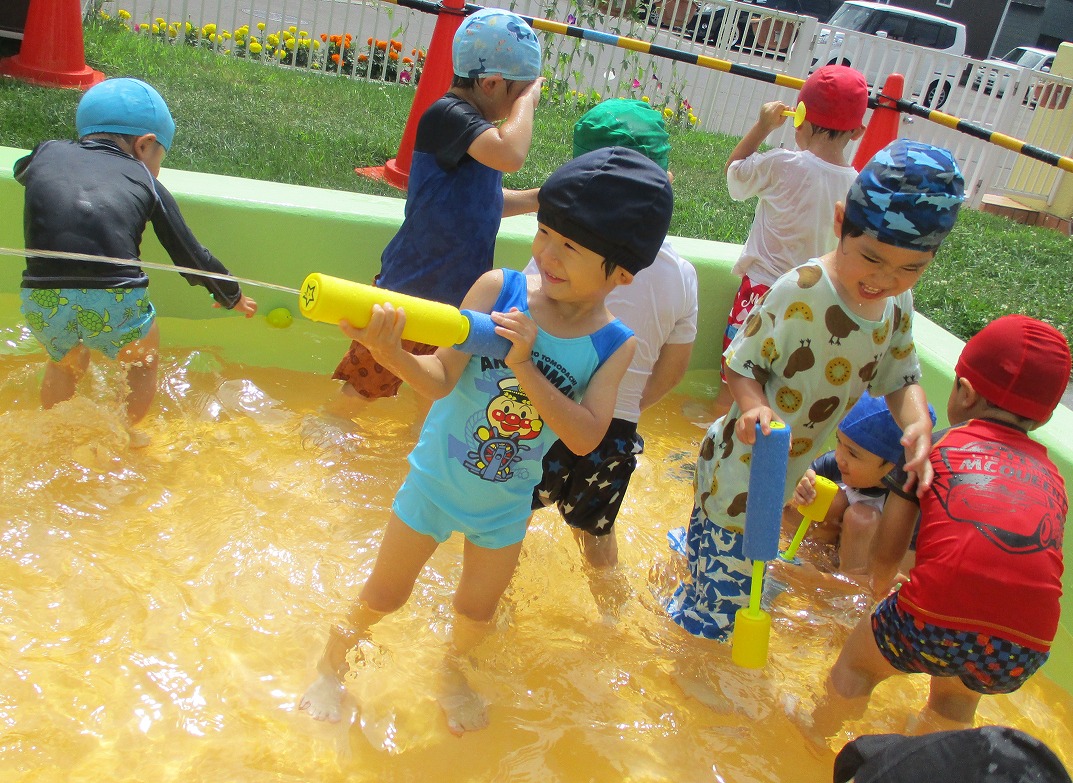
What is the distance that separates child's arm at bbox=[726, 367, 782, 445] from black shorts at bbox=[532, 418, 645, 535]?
35 cm

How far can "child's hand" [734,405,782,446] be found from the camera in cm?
212

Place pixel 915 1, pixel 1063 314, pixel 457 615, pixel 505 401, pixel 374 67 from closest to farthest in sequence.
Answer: pixel 505 401, pixel 457 615, pixel 1063 314, pixel 374 67, pixel 915 1

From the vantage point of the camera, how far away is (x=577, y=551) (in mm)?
2965

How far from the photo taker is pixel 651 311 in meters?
2.53

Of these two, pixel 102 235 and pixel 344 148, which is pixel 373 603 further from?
pixel 344 148

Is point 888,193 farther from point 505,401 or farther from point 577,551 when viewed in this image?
point 577,551

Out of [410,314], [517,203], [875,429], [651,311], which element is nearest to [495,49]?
[517,203]

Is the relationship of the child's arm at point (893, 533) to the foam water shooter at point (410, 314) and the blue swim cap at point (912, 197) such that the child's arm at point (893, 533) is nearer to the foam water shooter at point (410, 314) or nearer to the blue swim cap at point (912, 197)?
the blue swim cap at point (912, 197)

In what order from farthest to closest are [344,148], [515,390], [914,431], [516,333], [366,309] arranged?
[344,148] → [914,431] → [515,390] → [516,333] → [366,309]

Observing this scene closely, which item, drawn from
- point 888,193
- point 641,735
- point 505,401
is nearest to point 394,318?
point 505,401

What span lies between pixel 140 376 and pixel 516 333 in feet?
5.78

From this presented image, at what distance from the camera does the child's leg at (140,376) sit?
3.06m

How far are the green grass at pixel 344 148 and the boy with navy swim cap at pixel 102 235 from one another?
179 cm

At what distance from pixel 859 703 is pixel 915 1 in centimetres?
2716
